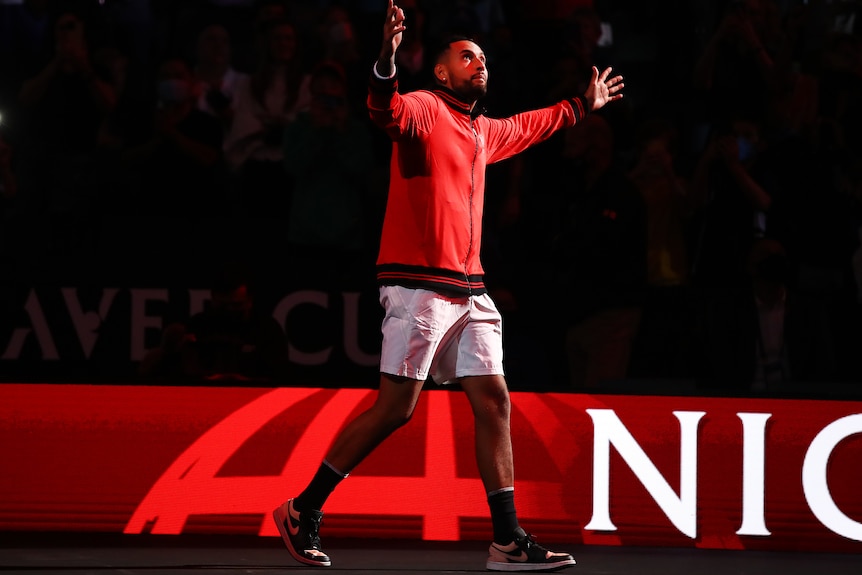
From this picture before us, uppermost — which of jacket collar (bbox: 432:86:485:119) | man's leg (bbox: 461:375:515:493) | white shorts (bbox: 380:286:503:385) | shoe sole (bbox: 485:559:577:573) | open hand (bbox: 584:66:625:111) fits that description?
open hand (bbox: 584:66:625:111)

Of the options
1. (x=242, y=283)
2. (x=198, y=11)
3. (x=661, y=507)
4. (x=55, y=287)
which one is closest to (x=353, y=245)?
(x=242, y=283)

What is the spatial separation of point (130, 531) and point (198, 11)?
460 cm

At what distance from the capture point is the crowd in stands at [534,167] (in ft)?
25.4

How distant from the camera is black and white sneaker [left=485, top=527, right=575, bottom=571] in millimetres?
4953

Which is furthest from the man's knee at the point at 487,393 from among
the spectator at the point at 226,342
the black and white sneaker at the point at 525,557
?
the spectator at the point at 226,342

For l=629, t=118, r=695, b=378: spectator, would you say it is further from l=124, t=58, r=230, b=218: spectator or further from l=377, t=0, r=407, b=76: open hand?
l=377, t=0, r=407, b=76: open hand

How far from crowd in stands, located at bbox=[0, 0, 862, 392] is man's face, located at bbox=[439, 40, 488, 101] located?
2603 millimetres

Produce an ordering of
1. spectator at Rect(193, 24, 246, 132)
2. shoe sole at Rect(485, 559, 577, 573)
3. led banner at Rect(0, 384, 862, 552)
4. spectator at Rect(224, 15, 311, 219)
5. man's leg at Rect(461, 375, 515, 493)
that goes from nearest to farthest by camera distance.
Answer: shoe sole at Rect(485, 559, 577, 573), man's leg at Rect(461, 375, 515, 493), led banner at Rect(0, 384, 862, 552), spectator at Rect(224, 15, 311, 219), spectator at Rect(193, 24, 246, 132)

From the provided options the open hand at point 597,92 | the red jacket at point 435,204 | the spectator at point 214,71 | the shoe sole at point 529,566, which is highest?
the spectator at point 214,71

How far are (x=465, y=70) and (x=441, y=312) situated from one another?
923 mm

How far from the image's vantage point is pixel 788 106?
8922 millimetres

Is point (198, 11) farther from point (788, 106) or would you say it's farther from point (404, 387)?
point (404, 387)

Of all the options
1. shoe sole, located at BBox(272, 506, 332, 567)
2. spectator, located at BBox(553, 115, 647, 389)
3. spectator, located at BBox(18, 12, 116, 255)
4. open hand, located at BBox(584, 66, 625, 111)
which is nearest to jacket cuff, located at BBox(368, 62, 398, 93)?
open hand, located at BBox(584, 66, 625, 111)

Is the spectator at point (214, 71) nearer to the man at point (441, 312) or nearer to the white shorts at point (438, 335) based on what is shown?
the man at point (441, 312)
